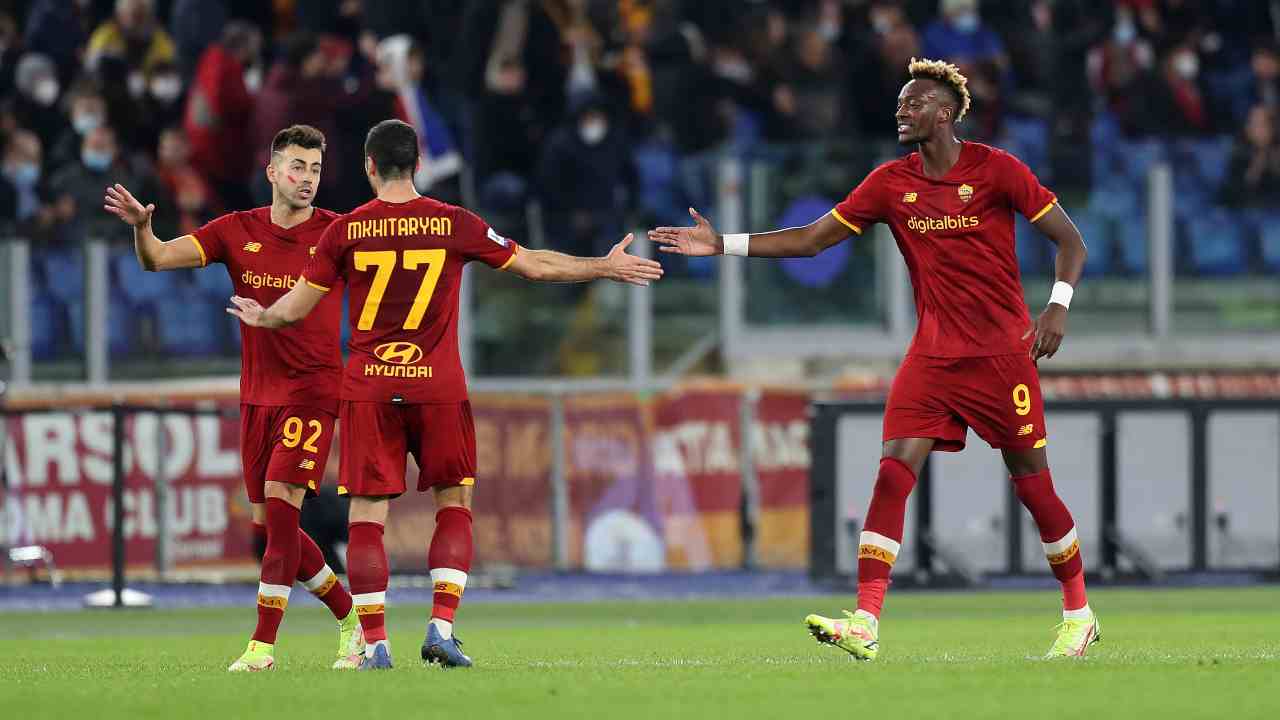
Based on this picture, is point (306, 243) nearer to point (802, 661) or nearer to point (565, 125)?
point (802, 661)

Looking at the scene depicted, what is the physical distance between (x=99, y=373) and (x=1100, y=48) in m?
10.0

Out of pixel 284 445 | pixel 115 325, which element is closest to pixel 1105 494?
pixel 115 325

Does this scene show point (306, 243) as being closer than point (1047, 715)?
No

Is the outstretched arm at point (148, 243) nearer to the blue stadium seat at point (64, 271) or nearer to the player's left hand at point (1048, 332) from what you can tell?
the player's left hand at point (1048, 332)

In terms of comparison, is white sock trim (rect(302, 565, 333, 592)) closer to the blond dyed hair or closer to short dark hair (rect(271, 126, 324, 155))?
short dark hair (rect(271, 126, 324, 155))

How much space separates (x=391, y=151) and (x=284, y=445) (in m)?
1.62

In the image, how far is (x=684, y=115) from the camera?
20719mm

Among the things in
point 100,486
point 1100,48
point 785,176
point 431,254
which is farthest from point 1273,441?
point 431,254

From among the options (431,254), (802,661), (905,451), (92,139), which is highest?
(92,139)

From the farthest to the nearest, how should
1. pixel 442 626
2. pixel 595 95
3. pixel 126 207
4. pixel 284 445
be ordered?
pixel 595 95 → pixel 284 445 → pixel 126 207 → pixel 442 626

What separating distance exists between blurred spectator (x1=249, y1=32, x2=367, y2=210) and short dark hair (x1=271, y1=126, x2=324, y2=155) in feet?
27.3

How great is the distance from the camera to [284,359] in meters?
10.3

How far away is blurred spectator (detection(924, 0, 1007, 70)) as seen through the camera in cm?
2133

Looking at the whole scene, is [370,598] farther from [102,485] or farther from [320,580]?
[102,485]
